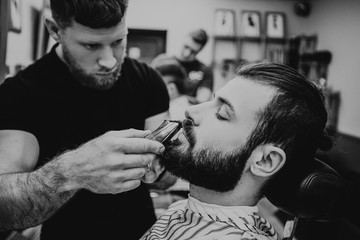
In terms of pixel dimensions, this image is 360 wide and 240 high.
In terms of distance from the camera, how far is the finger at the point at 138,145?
3.78 ft

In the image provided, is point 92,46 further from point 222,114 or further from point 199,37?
point 199,37

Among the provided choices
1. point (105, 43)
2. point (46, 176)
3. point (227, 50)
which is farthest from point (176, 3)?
point (46, 176)

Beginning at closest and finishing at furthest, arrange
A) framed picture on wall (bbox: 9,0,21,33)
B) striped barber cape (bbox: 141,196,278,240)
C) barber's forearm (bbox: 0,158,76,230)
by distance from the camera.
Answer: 1. barber's forearm (bbox: 0,158,76,230)
2. striped barber cape (bbox: 141,196,278,240)
3. framed picture on wall (bbox: 9,0,21,33)

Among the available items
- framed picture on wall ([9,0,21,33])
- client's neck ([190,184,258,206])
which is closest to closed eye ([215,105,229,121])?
client's neck ([190,184,258,206])

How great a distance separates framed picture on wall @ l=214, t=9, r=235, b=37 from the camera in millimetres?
7609

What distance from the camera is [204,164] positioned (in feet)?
4.79

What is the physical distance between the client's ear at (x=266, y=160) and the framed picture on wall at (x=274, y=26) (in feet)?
22.1

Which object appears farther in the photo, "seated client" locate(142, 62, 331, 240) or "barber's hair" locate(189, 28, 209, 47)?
"barber's hair" locate(189, 28, 209, 47)

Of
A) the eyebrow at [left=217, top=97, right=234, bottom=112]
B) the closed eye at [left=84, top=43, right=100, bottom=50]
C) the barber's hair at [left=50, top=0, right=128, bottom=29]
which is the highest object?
the barber's hair at [left=50, top=0, right=128, bottom=29]

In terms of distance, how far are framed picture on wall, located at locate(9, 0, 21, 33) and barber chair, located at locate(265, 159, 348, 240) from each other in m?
2.50

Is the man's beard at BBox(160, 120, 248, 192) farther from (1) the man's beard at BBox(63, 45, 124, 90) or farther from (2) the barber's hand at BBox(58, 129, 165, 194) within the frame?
(1) the man's beard at BBox(63, 45, 124, 90)

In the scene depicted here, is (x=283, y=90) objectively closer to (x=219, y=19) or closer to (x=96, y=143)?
(x=96, y=143)

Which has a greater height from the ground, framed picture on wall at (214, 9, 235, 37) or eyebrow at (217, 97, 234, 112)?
framed picture on wall at (214, 9, 235, 37)

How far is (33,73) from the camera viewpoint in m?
1.79
